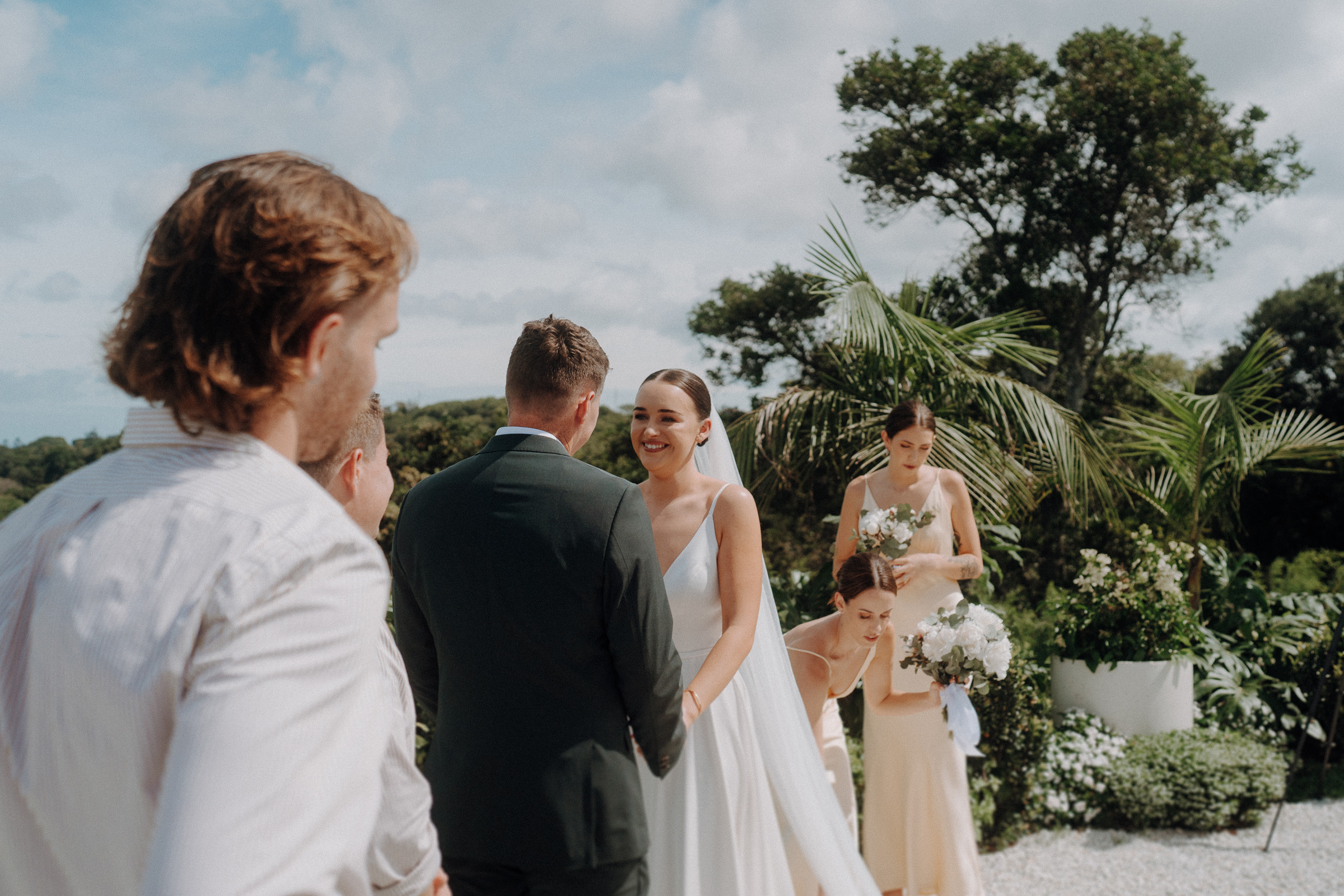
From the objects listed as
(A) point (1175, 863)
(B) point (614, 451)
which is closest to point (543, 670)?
Result: (A) point (1175, 863)

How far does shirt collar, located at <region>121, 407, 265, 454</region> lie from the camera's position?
2.97ft

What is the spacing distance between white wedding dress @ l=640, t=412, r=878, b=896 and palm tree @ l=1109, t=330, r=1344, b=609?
5.86m

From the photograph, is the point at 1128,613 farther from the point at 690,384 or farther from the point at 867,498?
the point at 690,384

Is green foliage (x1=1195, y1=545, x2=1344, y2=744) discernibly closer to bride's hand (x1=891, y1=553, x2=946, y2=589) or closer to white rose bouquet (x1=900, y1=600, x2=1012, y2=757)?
bride's hand (x1=891, y1=553, x2=946, y2=589)

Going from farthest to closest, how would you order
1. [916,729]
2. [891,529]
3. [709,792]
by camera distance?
1. [891,529]
2. [916,729]
3. [709,792]

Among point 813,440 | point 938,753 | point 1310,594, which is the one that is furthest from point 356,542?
point 1310,594

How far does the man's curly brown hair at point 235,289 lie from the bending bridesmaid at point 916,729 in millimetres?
3545

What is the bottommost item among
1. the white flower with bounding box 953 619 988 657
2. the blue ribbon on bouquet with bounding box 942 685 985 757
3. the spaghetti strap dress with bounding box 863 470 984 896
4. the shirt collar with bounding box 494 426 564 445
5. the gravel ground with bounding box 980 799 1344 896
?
the gravel ground with bounding box 980 799 1344 896

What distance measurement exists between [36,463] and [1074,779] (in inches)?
278

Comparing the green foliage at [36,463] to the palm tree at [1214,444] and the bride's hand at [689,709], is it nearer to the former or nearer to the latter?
the bride's hand at [689,709]

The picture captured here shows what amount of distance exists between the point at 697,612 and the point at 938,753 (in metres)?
2.05

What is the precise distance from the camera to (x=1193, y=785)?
19.0ft

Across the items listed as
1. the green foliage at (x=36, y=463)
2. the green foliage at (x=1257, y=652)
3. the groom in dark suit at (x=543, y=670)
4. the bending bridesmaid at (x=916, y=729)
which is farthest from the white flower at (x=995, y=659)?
the green foliage at (x=36, y=463)

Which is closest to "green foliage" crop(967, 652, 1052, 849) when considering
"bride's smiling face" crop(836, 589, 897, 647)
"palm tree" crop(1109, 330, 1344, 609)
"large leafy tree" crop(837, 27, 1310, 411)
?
"bride's smiling face" crop(836, 589, 897, 647)
